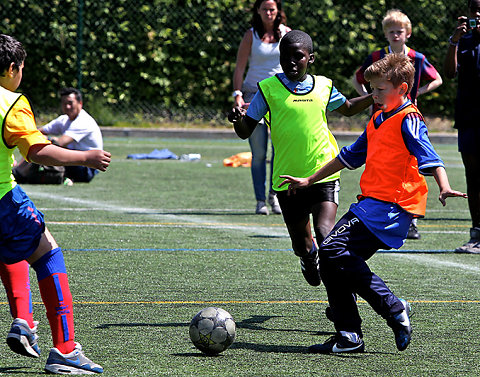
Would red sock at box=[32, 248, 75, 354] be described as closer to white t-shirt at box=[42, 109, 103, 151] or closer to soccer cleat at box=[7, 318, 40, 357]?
soccer cleat at box=[7, 318, 40, 357]

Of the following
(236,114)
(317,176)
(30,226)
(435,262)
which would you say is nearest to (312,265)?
(317,176)

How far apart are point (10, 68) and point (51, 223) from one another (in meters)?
5.03

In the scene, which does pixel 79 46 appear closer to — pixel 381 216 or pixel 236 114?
pixel 236 114

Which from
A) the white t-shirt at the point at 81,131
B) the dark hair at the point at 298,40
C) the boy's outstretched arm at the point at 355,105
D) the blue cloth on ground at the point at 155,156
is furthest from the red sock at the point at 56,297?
the blue cloth on ground at the point at 155,156

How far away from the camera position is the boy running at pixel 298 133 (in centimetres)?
612

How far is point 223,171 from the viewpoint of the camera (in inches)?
602

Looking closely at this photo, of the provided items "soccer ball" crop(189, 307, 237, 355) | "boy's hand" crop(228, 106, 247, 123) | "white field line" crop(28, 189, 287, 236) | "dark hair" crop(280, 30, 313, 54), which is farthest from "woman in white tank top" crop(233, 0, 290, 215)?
"soccer ball" crop(189, 307, 237, 355)

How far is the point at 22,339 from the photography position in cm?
444

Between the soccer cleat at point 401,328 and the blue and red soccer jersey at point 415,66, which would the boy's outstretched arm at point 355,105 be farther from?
the blue and red soccer jersey at point 415,66

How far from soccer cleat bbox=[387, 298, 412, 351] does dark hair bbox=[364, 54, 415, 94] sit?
3.85ft

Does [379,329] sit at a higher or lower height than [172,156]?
higher

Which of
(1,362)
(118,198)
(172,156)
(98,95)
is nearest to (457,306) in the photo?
(1,362)

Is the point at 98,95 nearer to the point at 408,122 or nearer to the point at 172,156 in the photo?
the point at 172,156

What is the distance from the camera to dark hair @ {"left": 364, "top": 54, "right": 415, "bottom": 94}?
16.6ft
